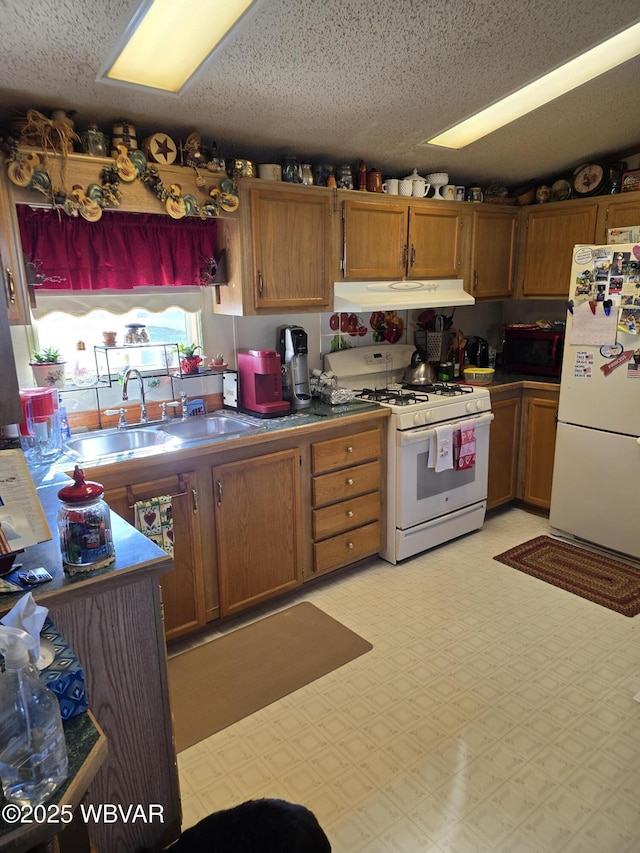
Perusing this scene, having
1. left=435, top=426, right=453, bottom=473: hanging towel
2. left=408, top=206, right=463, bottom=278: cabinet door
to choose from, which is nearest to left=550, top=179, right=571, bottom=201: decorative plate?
left=408, top=206, right=463, bottom=278: cabinet door

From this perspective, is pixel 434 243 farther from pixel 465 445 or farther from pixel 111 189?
pixel 111 189

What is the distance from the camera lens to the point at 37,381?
2.54 metres

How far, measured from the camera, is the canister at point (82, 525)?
54.5 inches

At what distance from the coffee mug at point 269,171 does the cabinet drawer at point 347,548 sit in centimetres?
192

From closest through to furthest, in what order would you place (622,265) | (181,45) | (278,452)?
(181,45) < (278,452) < (622,265)

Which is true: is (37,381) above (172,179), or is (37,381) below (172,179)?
below

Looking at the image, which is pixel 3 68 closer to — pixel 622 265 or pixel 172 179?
pixel 172 179

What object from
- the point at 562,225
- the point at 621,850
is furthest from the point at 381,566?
the point at 562,225

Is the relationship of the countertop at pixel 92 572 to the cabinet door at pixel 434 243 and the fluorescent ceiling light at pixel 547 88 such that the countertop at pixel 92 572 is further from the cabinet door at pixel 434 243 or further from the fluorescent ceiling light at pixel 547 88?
the fluorescent ceiling light at pixel 547 88

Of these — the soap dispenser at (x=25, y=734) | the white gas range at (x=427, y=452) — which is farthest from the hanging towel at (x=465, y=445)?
the soap dispenser at (x=25, y=734)

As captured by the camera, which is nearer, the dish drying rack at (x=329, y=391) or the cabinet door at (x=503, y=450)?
the dish drying rack at (x=329, y=391)

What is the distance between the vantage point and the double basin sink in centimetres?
248

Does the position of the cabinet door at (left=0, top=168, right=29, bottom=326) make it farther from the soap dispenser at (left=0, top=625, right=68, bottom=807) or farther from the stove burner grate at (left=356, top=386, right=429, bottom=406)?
the stove burner grate at (left=356, top=386, right=429, bottom=406)

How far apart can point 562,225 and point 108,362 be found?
308 centimetres
